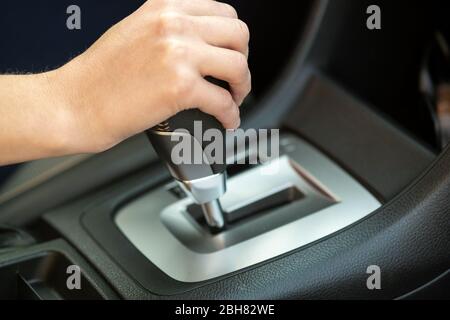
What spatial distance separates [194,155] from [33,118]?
0.15 meters

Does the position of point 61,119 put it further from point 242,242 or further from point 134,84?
point 242,242

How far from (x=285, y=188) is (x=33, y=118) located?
0.34 m

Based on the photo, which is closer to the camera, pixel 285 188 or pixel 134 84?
pixel 134 84

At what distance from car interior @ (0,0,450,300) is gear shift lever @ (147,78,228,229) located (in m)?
0.08

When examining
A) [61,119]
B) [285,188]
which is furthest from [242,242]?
[61,119]

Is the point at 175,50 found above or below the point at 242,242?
above

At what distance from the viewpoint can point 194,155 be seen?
662mm

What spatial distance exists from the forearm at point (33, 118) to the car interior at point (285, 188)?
0.16 meters

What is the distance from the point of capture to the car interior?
685 mm

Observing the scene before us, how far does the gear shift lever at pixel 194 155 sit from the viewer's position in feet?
2.06

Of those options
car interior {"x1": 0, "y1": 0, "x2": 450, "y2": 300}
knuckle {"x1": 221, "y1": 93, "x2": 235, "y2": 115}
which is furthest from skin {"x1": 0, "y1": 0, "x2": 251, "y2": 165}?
car interior {"x1": 0, "y1": 0, "x2": 450, "y2": 300}

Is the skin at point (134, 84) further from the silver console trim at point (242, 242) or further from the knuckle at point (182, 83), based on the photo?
the silver console trim at point (242, 242)
